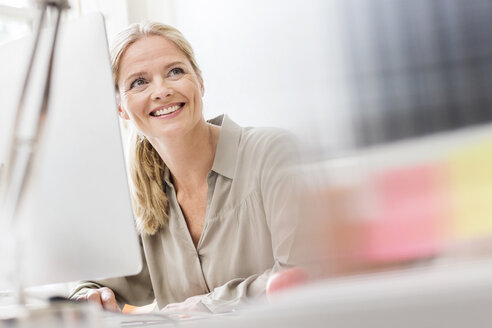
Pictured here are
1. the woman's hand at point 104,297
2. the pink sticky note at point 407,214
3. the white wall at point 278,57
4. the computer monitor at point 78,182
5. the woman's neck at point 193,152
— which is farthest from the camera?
the pink sticky note at point 407,214

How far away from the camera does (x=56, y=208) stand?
19.9 inches

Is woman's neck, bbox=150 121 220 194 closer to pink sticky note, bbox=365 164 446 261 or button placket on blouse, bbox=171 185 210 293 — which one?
button placket on blouse, bbox=171 185 210 293

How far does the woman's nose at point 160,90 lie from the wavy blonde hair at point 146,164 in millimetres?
75

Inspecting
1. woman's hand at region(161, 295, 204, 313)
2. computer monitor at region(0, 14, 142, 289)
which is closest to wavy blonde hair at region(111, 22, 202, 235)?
woman's hand at region(161, 295, 204, 313)

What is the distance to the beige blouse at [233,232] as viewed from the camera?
91cm

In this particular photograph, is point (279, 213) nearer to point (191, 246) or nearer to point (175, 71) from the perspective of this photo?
point (191, 246)

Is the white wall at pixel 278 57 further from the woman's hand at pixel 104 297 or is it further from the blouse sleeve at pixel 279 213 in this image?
the woman's hand at pixel 104 297

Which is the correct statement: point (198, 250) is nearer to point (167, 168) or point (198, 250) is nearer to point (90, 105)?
point (167, 168)

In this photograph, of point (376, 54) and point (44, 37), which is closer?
point (44, 37)

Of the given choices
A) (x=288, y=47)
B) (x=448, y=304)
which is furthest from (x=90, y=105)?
(x=288, y=47)

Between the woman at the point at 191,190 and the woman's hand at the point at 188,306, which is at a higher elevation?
the woman at the point at 191,190

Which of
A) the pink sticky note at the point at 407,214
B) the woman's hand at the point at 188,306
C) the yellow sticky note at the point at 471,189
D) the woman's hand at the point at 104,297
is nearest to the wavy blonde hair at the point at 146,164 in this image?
the woman's hand at the point at 104,297

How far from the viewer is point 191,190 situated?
968 millimetres

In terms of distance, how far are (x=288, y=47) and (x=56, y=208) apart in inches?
39.9
